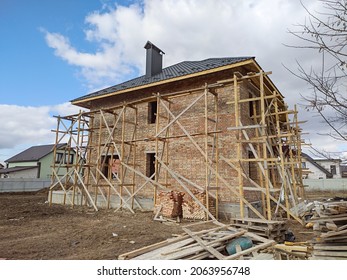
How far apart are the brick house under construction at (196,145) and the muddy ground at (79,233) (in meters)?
1.16

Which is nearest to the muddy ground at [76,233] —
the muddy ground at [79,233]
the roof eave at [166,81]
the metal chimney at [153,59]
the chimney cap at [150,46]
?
the muddy ground at [79,233]

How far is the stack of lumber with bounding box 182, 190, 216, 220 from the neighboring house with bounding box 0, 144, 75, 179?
28725mm

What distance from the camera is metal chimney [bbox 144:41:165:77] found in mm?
15000

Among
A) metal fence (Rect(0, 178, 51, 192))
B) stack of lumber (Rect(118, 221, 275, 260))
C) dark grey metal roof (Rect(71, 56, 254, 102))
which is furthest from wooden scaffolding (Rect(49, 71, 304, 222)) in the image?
metal fence (Rect(0, 178, 51, 192))

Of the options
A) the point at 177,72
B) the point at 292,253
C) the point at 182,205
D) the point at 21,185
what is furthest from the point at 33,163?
the point at 292,253

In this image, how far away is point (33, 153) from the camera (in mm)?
38688

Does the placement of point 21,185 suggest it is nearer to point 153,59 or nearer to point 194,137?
point 153,59

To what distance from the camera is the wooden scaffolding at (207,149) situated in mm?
8789

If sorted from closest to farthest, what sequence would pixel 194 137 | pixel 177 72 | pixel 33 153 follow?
1. pixel 194 137
2. pixel 177 72
3. pixel 33 153

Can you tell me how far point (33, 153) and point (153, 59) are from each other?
3191cm

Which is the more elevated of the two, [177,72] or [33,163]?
[177,72]

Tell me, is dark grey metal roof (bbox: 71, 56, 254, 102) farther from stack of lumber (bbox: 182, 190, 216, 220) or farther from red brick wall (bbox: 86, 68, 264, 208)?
stack of lumber (bbox: 182, 190, 216, 220)

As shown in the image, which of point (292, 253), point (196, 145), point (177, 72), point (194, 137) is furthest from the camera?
point (177, 72)
